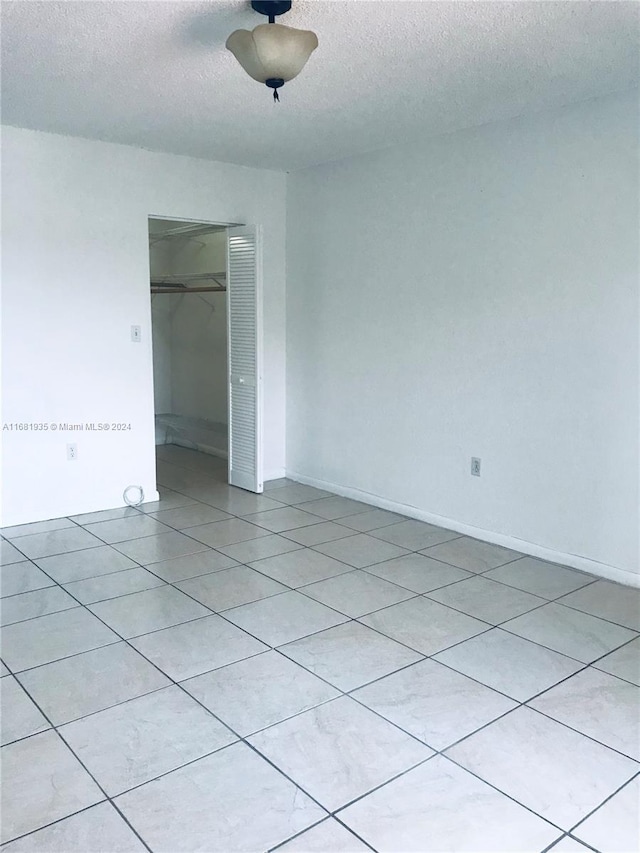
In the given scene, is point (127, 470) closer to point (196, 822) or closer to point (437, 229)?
point (437, 229)

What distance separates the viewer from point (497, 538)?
396 centimetres

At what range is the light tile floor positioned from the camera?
1796 mm

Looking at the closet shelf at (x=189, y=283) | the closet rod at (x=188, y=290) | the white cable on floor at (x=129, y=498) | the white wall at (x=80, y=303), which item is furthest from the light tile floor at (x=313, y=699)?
the closet shelf at (x=189, y=283)

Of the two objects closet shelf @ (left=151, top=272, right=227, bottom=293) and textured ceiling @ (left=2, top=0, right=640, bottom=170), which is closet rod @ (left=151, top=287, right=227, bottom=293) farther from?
textured ceiling @ (left=2, top=0, right=640, bottom=170)

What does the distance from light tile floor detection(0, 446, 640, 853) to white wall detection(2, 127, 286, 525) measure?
0.59 metres

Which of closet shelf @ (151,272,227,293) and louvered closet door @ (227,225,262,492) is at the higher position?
closet shelf @ (151,272,227,293)

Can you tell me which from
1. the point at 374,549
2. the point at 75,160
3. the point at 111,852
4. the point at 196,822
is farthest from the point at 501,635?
the point at 75,160

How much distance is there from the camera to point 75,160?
4.23 meters

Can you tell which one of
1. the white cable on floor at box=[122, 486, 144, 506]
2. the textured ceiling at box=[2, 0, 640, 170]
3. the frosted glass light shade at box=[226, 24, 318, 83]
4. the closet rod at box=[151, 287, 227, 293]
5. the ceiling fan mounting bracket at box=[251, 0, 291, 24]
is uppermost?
the textured ceiling at box=[2, 0, 640, 170]

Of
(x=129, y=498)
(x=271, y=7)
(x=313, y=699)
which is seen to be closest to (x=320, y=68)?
(x=271, y=7)

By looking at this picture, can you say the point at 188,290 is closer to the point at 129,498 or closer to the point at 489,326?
the point at 129,498

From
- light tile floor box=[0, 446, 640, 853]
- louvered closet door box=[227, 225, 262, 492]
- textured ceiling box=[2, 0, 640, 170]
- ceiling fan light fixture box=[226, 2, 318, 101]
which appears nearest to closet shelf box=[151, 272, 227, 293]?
louvered closet door box=[227, 225, 262, 492]

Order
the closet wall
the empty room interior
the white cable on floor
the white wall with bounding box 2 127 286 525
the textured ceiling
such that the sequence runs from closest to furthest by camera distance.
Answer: the empty room interior, the textured ceiling, the white wall with bounding box 2 127 286 525, the white cable on floor, the closet wall

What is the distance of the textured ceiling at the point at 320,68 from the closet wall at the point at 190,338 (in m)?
2.27
